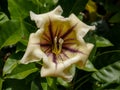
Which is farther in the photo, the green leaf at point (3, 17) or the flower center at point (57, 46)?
the green leaf at point (3, 17)

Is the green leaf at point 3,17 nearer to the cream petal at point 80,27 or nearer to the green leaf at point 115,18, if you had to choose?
the cream petal at point 80,27

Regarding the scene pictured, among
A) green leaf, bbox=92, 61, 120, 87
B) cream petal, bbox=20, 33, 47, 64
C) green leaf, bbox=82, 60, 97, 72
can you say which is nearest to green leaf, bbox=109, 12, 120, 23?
green leaf, bbox=92, 61, 120, 87

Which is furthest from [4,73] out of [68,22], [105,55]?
[105,55]

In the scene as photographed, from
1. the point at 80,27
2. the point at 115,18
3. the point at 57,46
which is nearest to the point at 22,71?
the point at 57,46

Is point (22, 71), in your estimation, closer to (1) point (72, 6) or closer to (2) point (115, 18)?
(1) point (72, 6)

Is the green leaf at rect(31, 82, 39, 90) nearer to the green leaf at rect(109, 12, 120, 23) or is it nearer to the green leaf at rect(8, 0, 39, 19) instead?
the green leaf at rect(8, 0, 39, 19)

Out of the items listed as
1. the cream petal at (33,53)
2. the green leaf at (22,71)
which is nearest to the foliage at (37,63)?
the green leaf at (22,71)
